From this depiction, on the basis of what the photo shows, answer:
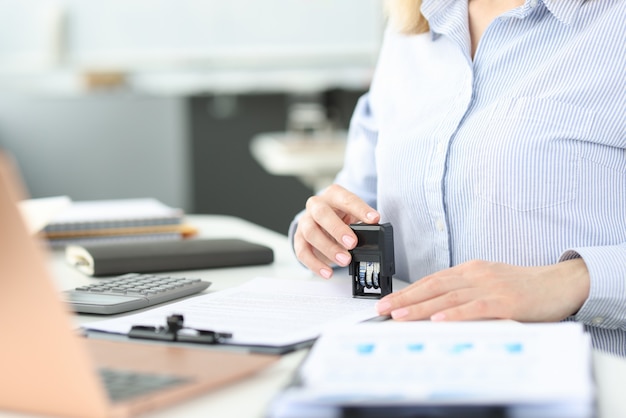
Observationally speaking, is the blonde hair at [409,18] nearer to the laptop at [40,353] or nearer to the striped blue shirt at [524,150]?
the striped blue shirt at [524,150]

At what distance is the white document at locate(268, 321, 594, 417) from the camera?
1.92ft

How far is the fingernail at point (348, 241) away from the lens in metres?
1.05

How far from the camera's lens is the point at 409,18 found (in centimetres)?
140

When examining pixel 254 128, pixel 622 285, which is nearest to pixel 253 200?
pixel 254 128

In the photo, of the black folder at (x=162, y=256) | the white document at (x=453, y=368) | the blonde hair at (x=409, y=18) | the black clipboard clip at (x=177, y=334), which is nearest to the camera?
the white document at (x=453, y=368)

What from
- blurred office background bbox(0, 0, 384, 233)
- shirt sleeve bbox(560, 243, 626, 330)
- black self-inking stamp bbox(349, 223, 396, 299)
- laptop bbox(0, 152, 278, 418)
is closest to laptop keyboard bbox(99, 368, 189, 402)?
laptop bbox(0, 152, 278, 418)

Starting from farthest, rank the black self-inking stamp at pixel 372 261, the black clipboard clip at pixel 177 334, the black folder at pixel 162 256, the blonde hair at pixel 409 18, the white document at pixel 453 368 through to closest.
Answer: the blonde hair at pixel 409 18 < the black folder at pixel 162 256 < the black self-inking stamp at pixel 372 261 < the black clipboard clip at pixel 177 334 < the white document at pixel 453 368

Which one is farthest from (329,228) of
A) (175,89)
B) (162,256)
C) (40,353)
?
(175,89)

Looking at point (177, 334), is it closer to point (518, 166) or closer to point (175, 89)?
point (518, 166)

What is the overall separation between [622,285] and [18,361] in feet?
2.17

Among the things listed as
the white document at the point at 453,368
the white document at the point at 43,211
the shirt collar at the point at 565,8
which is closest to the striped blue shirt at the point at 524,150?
the shirt collar at the point at 565,8

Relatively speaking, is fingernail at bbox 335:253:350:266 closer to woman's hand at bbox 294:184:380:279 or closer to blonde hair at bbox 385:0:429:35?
woman's hand at bbox 294:184:380:279

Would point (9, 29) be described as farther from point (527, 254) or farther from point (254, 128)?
point (527, 254)

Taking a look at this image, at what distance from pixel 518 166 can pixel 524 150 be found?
2cm
